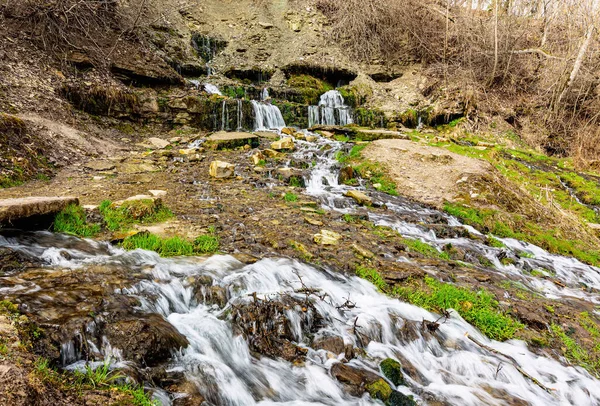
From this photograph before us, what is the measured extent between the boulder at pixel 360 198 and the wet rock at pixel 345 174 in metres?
1.31

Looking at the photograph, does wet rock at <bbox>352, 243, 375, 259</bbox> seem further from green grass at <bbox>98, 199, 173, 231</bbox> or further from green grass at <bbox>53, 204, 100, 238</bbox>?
green grass at <bbox>53, 204, 100, 238</bbox>

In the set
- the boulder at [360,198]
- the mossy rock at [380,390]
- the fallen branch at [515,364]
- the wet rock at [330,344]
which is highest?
the boulder at [360,198]

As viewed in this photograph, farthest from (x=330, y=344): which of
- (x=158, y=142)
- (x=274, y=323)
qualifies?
(x=158, y=142)

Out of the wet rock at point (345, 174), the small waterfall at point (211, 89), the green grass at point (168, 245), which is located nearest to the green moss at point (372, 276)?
the green grass at point (168, 245)

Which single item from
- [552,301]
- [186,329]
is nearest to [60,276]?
[186,329]

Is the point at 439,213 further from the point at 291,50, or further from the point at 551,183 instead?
the point at 291,50

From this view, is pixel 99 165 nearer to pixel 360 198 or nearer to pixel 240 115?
pixel 360 198

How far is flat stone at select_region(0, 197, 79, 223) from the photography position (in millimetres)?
4125

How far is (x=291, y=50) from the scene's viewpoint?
2100 cm

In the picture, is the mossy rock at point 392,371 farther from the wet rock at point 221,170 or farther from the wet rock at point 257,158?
the wet rock at point 257,158

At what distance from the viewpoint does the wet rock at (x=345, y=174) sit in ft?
33.2

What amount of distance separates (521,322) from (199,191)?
21.0ft

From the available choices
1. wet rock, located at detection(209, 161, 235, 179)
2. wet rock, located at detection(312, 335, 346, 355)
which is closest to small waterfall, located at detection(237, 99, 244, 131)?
wet rock, located at detection(209, 161, 235, 179)

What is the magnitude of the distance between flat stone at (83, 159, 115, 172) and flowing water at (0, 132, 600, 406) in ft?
13.8
